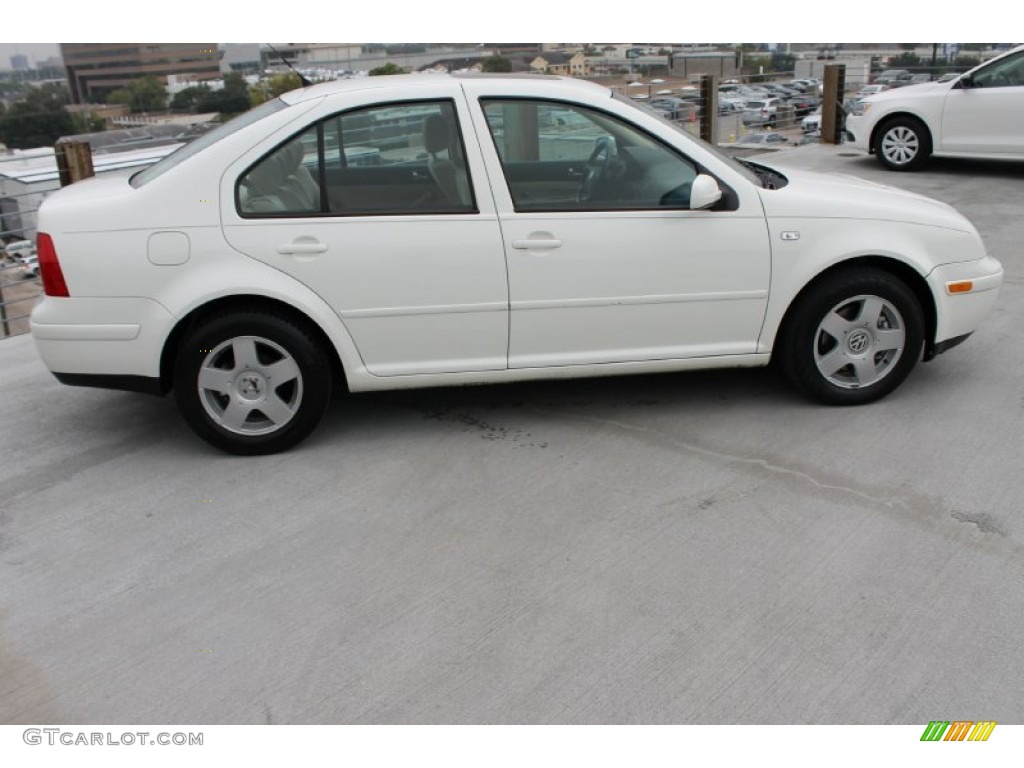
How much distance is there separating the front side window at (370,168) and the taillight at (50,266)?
801 mm

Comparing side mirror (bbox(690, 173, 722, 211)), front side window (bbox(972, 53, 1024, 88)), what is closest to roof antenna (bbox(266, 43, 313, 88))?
side mirror (bbox(690, 173, 722, 211))

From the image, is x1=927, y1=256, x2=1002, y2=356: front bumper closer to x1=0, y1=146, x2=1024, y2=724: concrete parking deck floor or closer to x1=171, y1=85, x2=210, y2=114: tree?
x1=0, y1=146, x2=1024, y2=724: concrete parking deck floor

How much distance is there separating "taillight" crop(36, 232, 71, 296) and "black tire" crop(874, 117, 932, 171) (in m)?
9.92

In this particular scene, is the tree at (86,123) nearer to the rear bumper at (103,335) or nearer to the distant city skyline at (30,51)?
the distant city skyline at (30,51)

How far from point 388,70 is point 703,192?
2.06m

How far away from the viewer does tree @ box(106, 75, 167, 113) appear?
30.8ft

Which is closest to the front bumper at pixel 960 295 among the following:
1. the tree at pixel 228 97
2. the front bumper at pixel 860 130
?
the tree at pixel 228 97

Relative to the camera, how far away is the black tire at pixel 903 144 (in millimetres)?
11172

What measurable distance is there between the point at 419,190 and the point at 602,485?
59.1 inches

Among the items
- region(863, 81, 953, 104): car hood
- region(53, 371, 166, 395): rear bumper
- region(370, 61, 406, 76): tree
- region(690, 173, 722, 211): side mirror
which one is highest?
region(370, 61, 406, 76): tree
